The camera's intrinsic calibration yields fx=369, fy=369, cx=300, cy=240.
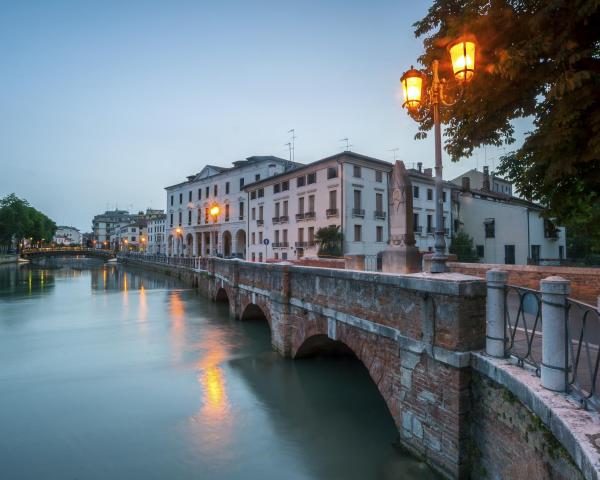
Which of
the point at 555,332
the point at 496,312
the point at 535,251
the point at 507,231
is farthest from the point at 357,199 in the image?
the point at 555,332

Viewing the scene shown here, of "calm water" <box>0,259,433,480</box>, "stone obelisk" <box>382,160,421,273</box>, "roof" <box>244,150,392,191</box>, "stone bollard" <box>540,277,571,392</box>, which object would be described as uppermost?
"roof" <box>244,150,392,191</box>

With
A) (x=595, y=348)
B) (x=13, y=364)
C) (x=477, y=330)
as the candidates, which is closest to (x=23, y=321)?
(x=13, y=364)

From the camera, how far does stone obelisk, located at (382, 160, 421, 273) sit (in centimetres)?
862

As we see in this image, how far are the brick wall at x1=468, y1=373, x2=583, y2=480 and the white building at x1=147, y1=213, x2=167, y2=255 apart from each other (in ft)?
284

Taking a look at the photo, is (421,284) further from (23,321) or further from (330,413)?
(23,321)

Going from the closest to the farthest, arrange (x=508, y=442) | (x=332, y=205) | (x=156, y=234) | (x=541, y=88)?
(x=508, y=442), (x=541, y=88), (x=332, y=205), (x=156, y=234)

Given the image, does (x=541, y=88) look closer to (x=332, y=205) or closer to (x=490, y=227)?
(x=332, y=205)

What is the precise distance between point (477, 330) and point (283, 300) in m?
6.66

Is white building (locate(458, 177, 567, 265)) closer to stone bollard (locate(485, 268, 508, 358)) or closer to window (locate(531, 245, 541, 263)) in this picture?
window (locate(531, 245, 541, 263))

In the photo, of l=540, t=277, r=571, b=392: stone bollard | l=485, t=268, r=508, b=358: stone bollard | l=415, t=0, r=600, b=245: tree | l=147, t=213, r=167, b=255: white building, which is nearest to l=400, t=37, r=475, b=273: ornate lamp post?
l=415, t=0, r=600, b=245: tree

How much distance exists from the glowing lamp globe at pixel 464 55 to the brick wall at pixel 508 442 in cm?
462

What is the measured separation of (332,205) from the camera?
3061cm

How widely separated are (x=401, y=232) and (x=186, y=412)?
22.2 feet

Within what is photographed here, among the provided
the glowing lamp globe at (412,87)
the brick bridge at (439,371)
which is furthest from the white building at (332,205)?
the glowing lamp globe at (412,87)
